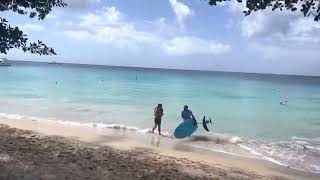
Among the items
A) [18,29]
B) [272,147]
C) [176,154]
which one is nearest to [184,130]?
[272,147]

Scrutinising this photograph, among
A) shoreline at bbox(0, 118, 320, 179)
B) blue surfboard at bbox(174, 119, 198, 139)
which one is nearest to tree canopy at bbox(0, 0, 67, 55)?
shoreline at bbox(0, 118, 320, 179)

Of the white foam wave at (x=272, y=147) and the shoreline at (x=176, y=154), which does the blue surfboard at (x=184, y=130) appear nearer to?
the white foam wave at (x=272, y=147)

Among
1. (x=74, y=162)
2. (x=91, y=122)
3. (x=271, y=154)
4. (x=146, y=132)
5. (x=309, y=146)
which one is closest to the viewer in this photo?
(x=74, y=162)

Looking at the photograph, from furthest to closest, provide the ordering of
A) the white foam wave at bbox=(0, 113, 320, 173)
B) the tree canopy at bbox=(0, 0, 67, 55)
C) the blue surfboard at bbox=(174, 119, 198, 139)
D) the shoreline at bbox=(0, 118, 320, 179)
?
1. the blue surfboard at bbox=(174, 119, 198, 139)
2. the white foam wave at bbox=(0, 113, 320, 173)
3. the shoreline at bbox=(0, 118, 320, 179)
4. the tree canopy at bbox=(0, 0, 67, 55)

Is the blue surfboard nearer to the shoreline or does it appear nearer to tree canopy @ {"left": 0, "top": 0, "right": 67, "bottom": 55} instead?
the shoreline

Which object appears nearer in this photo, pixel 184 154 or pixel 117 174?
pixel 117 174

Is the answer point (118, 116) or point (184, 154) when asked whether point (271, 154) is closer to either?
point (184, 154)

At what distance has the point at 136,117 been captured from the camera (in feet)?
98.0

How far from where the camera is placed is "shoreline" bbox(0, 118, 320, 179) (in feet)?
44.9

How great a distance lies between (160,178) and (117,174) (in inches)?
38.3

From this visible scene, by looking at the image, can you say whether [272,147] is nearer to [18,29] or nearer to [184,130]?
[184,130]

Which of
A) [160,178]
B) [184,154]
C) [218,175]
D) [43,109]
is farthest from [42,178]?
[43,109]

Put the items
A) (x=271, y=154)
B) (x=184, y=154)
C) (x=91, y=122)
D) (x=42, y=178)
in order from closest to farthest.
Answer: (x=42, y=178) → (x=184, y=154) → (x=271, y=154) → (x=91, y=122)

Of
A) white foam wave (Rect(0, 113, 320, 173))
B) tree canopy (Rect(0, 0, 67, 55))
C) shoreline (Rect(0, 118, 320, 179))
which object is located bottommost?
white foam wave (Rect(0, 113, 320, 173))
